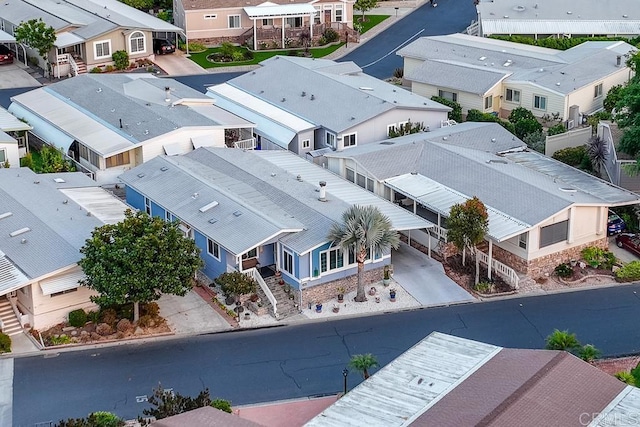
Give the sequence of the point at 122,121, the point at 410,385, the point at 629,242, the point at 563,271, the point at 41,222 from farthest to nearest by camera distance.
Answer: the point at 122,121, the point at 629,242, the point at 563,271, the point at 41,222, the point at 410,385

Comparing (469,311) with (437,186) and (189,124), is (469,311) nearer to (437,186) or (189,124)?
(437,186)

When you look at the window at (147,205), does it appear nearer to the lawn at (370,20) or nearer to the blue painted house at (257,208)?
the blue painted house at (257,208)

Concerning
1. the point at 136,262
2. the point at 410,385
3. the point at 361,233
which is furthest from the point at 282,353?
the point at 410,385

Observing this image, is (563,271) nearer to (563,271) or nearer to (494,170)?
(563,271)

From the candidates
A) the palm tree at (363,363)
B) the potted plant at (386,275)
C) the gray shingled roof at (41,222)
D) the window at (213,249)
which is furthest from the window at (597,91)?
the palm tree at (363,363)

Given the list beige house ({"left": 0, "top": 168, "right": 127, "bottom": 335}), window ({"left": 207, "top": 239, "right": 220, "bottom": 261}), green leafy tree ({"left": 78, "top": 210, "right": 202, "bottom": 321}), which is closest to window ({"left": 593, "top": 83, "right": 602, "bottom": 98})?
window ({"left": 207, "top": 239, "right": 220, "bottom": 261})

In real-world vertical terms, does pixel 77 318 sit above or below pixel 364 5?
below

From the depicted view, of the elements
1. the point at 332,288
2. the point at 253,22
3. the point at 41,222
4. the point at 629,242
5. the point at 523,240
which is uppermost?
the point at 253,22
